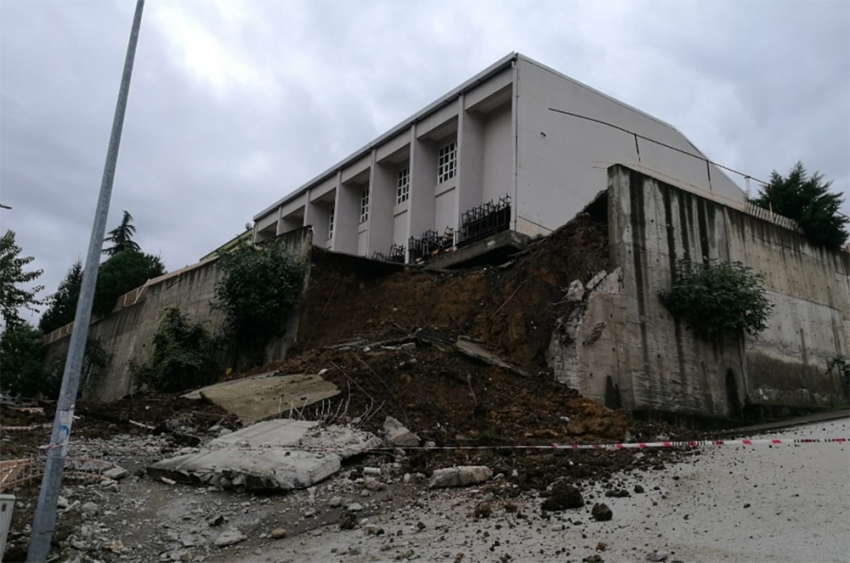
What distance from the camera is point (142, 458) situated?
365 inches

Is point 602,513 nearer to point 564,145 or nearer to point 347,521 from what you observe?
point 347,521

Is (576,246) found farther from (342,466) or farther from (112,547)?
(112,547)

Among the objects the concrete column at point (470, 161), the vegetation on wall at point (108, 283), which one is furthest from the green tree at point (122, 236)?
the concrete column at point (470, 161)

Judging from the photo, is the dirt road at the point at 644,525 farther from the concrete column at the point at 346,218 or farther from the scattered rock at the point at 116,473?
the concrete column at the point at 346,218

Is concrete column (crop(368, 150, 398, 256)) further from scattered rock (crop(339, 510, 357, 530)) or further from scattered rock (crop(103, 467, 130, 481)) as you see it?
scattered rock (crop(339, 510, 357, 530))

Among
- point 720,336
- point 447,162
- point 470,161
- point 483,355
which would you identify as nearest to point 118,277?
point 447,162

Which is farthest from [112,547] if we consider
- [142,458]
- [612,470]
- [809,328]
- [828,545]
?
[809,328]

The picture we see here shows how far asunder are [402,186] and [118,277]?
12.5 meters

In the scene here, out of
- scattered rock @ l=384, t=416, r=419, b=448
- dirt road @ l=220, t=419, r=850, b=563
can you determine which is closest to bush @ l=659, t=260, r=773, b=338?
A: dirt road @ l=220, t=419, r=850, b=563

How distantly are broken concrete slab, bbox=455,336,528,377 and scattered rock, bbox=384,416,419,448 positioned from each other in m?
2.87

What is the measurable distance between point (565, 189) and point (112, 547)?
17139mm

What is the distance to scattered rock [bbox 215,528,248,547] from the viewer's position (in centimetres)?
696

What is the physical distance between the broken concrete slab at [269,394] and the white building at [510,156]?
29.4 feet

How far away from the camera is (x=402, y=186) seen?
26.8 metres
